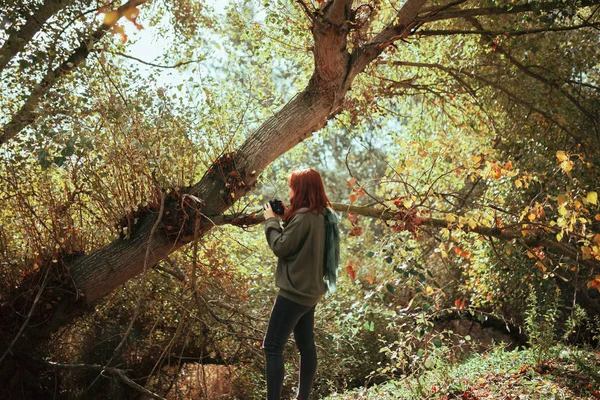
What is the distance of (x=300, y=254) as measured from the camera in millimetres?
3617

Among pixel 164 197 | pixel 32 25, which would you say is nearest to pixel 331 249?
pixel 164 197

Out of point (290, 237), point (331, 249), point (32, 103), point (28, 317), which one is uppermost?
point (32, 103)

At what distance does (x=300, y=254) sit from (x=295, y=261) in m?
0.05

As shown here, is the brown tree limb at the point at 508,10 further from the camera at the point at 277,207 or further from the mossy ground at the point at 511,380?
the mossy ground at the point at 511,380

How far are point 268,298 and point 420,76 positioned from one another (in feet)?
11.0

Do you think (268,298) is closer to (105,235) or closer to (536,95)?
(105,235)

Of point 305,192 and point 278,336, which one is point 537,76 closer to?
point 305,192

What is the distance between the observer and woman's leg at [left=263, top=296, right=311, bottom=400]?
11.7 feet

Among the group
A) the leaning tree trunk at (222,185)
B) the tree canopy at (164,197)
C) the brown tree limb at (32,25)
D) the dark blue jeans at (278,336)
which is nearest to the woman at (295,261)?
Answer: the dark blue jeans at (278,336)

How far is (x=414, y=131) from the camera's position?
8.60 meters

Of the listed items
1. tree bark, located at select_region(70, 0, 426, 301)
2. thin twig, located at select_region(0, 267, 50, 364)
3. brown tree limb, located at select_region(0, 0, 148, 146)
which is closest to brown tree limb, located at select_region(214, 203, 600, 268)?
tree bark, located at select_region(70, 0, 426, 301)

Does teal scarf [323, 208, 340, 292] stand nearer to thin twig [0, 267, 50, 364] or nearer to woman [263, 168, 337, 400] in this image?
woman [263, 168, 337, 400]

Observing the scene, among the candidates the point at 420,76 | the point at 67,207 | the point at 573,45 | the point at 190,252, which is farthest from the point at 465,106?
the point at 67,207

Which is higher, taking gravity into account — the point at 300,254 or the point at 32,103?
the point at 32,103
